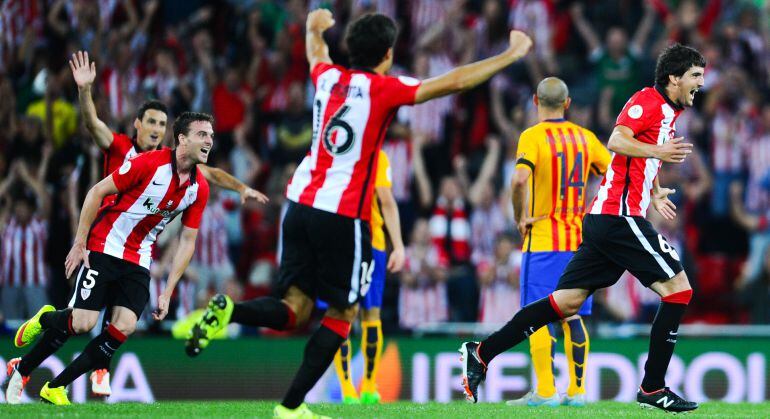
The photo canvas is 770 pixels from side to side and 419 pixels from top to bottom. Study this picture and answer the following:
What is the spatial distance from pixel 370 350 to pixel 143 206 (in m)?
2.75

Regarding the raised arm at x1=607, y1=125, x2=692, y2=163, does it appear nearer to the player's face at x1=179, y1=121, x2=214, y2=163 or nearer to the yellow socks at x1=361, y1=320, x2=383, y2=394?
the player's face at x1=179, y1=121, x2=214, y2=163

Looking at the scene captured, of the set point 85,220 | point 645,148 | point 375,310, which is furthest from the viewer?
point 375,310

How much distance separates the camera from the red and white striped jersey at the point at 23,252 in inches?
571

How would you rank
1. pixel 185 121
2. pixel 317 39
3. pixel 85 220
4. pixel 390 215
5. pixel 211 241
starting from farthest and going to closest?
pixel 211 241 < pixel 390 215 < pixel 185 121 < pixel 85 220 < pixel 317 39

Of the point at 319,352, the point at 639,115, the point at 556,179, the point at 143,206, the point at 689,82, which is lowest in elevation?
the point at 319,352

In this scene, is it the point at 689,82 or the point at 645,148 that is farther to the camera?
the point at 689,82

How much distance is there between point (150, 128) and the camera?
31.6ft

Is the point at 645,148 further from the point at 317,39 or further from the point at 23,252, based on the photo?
the point at 23,252

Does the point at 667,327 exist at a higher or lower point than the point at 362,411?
higher

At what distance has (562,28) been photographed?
59.6 ft

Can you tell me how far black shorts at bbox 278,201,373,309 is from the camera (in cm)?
688

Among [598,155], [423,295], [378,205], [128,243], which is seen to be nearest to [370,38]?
[128,243]

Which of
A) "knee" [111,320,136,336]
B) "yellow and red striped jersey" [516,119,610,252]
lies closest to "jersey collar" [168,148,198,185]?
"knee" [111,320,136,336]

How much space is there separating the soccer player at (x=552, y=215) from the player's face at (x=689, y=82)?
4.95 ft
